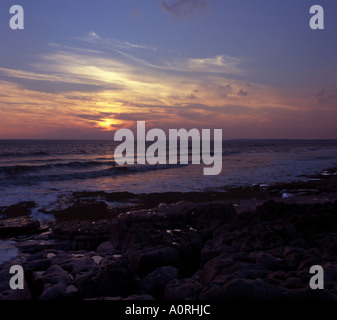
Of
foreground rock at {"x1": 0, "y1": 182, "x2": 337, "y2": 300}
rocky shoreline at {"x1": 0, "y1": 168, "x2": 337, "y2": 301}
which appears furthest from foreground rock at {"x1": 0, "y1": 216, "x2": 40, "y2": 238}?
foreground rock at {"x1": 0, "y1": 182, "x2": 337, "y2": 300}

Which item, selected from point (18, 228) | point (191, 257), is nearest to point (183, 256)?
point (191, 257)

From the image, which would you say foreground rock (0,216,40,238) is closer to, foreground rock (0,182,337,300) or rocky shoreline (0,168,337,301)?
rocky shoreline (0,168,337,301)

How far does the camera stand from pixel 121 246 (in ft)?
21.9

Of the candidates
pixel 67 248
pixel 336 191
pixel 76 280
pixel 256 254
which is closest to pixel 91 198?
pixel 67 248

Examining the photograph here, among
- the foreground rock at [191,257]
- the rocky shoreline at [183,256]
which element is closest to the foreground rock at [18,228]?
the rocky shoreline at [183,256]

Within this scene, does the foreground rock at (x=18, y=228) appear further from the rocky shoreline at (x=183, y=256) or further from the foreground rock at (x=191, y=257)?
the foreground rock at (x=191, y=257)

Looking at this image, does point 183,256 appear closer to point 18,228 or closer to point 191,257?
point 191,257

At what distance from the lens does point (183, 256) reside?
5965 millimetres

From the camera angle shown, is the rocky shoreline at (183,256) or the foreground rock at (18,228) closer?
the rocky shoreline at (183,256)

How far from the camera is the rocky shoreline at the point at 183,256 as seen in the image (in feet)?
13.0

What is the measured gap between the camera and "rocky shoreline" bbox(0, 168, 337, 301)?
13.0 feet

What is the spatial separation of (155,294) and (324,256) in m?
2.85
